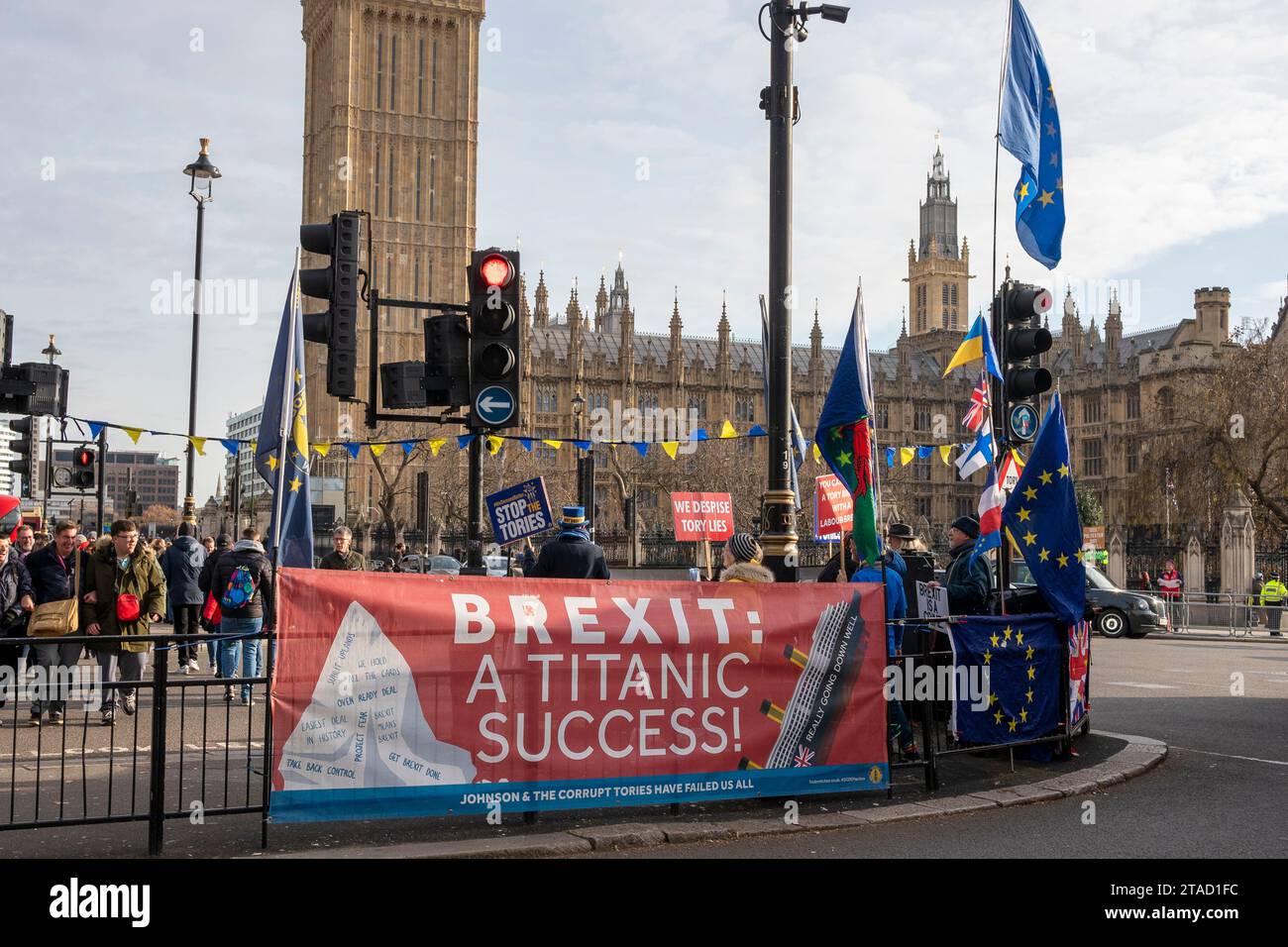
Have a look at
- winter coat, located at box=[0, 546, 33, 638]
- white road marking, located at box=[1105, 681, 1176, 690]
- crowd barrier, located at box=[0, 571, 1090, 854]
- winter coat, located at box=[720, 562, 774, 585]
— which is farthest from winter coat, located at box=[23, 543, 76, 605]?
white road marking, located at box=[1105, 681, 1176, 690]

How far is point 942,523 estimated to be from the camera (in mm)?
89250

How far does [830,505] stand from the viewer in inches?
569

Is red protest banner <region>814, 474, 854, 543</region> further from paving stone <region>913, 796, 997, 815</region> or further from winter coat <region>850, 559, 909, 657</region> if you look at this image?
paving stone <region>913, 796, 997, 815</region>

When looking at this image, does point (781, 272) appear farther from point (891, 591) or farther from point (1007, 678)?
point (1007, 678)

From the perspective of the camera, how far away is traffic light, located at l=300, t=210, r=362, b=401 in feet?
27.1

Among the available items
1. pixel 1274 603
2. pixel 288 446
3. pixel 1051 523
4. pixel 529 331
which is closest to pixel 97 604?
pixel 288 446

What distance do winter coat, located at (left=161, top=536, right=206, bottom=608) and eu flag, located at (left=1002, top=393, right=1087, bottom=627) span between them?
29.0ft

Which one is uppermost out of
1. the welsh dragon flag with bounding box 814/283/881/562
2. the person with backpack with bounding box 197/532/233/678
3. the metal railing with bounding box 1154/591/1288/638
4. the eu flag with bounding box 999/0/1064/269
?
the eu flag with bounding box 999/0/1064/269

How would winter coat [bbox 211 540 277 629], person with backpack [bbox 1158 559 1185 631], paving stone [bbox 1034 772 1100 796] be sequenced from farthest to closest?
person with backpack [bbox 1158 559 1185 631], winter coat [bbox 211 540 277 629], paving stone [bbox 1034 772 1100 796]

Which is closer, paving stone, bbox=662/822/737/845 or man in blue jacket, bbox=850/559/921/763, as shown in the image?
paving stone, bbox=662/822/737/845

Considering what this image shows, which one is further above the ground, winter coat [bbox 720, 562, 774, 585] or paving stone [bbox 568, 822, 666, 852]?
winter coat [bbox 720, 562, 774, 585]

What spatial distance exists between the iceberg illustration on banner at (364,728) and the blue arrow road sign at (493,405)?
2428 mm

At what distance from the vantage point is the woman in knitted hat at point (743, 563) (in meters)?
7.48
